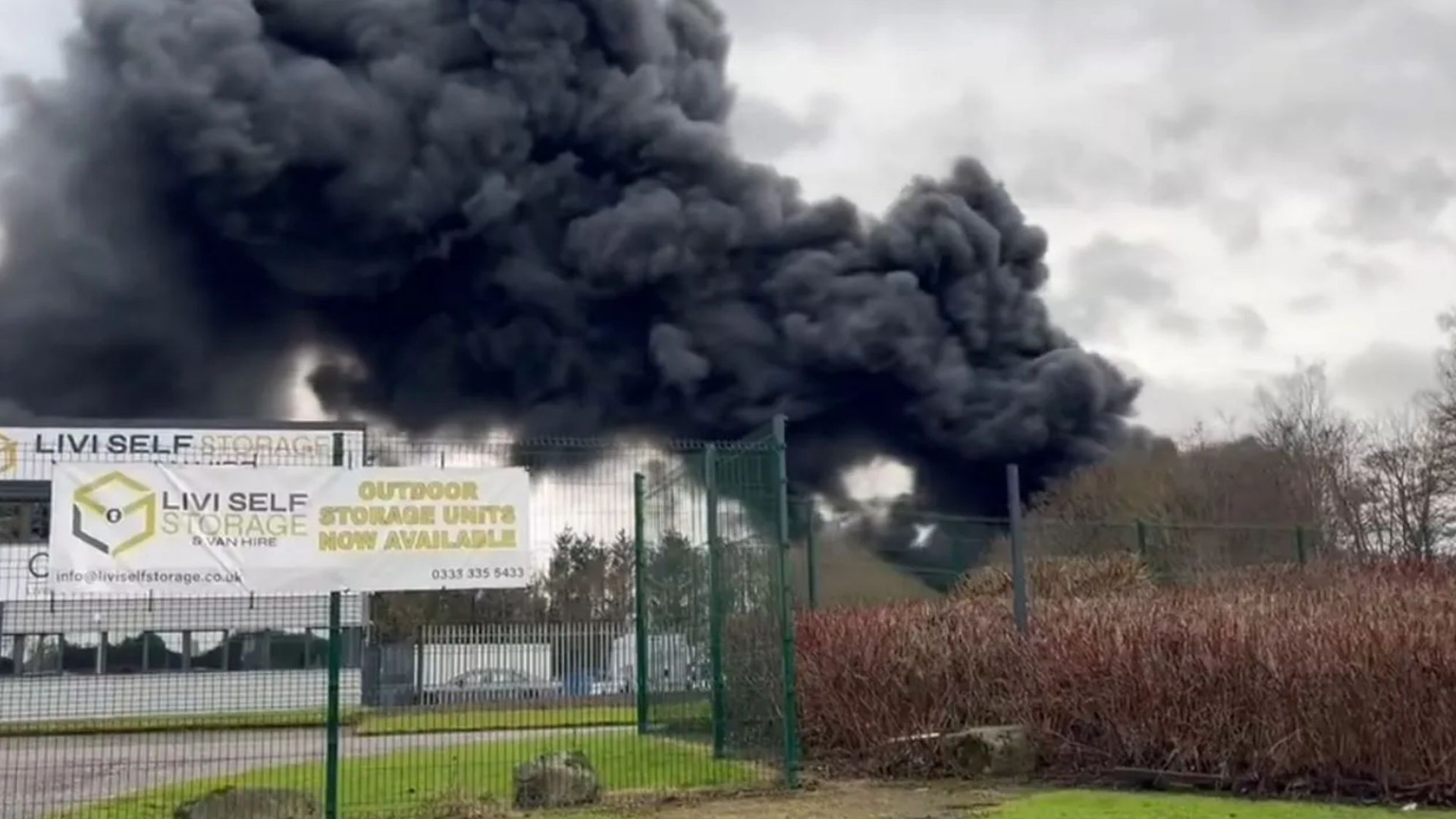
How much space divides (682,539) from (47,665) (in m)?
5.10

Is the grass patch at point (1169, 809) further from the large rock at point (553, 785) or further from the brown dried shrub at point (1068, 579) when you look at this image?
the brown dried shrub at point (1068, 579)

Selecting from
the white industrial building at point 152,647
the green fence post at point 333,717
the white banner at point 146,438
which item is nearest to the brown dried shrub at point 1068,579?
the white industrial building at point 152,647

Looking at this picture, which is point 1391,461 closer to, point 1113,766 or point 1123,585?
point 1123,585

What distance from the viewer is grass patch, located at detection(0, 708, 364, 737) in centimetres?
977

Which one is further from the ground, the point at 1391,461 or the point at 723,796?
the point at 1391,461

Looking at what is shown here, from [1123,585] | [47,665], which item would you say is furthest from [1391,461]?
[47,665]

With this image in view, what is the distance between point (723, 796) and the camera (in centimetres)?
1024

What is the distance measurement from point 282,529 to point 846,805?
428 cm

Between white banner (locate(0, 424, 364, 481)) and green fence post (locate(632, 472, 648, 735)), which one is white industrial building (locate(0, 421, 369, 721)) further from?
white banner (locate(0, 424, 364, 481))

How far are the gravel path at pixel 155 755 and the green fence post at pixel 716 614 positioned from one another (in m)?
1.10

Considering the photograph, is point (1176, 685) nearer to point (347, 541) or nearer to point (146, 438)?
point (347, 541)

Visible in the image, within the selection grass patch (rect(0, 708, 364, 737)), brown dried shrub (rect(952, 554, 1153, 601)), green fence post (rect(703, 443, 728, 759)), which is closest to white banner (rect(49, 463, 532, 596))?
grass patch (rect(0, 708, 364, 737))

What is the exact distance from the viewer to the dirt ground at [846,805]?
9.40m

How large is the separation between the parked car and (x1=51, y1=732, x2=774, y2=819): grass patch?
0.42 metres
